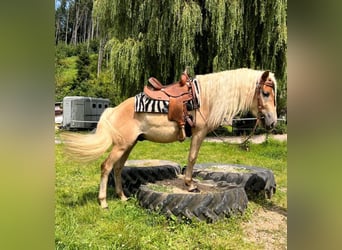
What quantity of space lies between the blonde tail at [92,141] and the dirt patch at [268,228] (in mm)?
724

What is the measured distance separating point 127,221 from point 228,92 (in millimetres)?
749

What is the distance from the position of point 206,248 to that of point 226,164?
2.21 ft

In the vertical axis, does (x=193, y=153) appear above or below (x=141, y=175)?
above

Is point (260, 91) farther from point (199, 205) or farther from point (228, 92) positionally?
point (199, 205)

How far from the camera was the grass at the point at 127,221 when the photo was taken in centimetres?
126

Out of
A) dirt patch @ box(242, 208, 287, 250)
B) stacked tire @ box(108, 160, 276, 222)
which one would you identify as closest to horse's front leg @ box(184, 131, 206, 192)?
stacked tire @ box(108, 160, 276, 222)

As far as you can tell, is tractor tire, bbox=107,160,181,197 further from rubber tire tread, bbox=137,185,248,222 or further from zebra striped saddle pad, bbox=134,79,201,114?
zebra striped saddle pad, bbox=134,79,201,114

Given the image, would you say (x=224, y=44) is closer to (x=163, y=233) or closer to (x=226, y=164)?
(x=226, y=164)

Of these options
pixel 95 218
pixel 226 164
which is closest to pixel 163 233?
pixel 95 218

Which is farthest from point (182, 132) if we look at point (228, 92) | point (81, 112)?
point (81, 112)

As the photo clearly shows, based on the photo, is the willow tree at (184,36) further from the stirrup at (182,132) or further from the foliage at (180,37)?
the stirrup at (182,132)

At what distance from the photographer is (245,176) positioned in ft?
5.65
